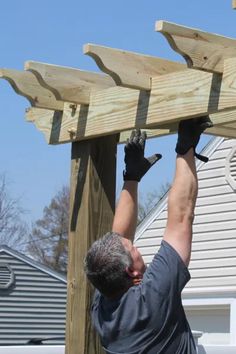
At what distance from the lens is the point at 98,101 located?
4.75 metres

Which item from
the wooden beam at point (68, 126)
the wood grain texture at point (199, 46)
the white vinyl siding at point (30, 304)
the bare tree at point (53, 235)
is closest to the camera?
the wood grain texture at point (199, 46)

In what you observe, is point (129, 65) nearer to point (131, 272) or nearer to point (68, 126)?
point (68, 126)

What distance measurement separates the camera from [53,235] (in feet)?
144

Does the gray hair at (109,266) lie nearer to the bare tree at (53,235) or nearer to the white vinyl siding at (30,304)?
the white vinyl siding at (30,304)

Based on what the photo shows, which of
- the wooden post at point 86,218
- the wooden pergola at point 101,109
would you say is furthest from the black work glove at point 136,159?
the wooden post at point 86,218

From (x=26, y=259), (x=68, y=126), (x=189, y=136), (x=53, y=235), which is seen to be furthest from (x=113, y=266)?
(x=53, y=235)

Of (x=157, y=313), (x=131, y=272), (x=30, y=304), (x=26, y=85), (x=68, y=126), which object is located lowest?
(x=30, y=304)

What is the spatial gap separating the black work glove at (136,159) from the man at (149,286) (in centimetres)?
57

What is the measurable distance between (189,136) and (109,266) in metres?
0.71

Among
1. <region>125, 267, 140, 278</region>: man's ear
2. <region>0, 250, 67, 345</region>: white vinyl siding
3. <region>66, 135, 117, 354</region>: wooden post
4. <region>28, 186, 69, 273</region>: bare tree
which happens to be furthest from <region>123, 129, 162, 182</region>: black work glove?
<region>28, 186, 69, 273</region>: bare tree

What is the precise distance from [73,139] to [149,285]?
1.82 m

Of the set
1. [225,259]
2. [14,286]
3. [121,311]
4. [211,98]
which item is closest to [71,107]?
Answer: [211,98]

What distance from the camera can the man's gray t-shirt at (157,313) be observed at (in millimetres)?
3225

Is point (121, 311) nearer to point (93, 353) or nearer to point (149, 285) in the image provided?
point (149, 285)
